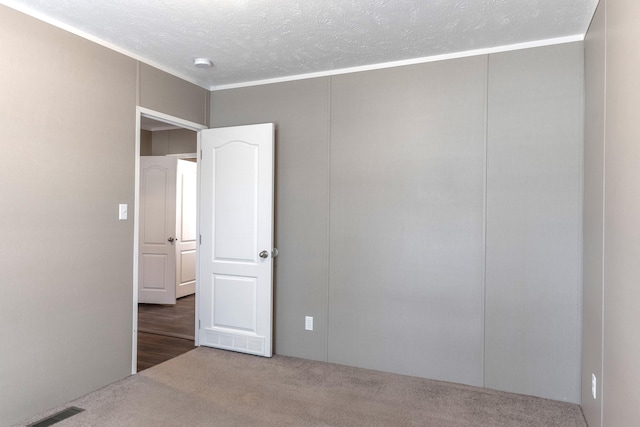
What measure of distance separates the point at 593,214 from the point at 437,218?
1.06 metres

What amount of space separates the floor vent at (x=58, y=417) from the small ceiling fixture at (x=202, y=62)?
8.92ft

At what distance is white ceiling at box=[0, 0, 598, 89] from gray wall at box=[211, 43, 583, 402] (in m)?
0.24

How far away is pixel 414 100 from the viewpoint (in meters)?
3.34

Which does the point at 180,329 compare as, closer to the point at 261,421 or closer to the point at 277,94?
the point at 261,421

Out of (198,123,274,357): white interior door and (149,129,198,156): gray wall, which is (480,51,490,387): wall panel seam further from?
(149,129,198,156): gray wall

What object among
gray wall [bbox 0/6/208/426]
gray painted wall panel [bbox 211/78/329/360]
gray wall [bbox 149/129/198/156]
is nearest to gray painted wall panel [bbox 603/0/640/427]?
gray painted wall panel [bbox 211/78/329/360]

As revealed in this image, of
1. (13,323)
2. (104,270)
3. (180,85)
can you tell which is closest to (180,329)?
(104,270)

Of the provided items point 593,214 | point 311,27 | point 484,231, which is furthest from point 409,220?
point 311,27

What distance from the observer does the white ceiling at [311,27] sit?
8.19 ft

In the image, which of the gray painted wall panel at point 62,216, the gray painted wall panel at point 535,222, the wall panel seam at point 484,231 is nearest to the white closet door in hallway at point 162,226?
the gray painted wall panel at point 62,216

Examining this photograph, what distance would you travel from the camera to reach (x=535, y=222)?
2971mm

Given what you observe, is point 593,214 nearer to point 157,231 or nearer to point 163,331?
point 163,331

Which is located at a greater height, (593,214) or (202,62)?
(202,62)

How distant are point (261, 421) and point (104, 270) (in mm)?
1611
